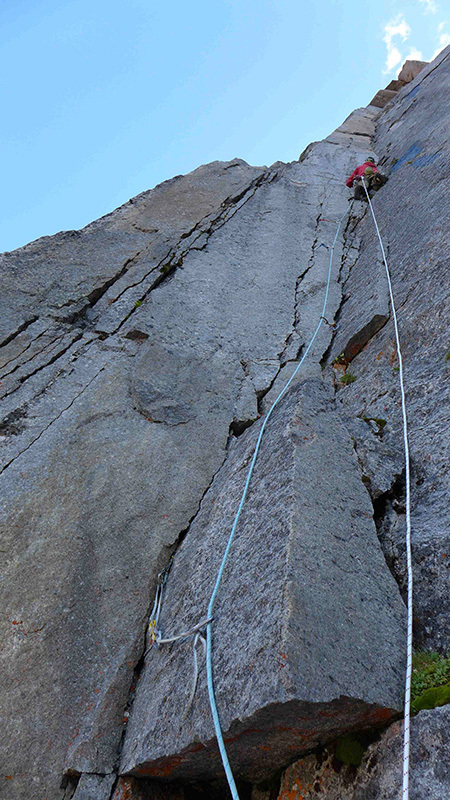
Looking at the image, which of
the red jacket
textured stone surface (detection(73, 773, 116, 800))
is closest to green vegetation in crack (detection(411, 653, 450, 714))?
textured stone surface (detection(73, 773, 116, 800))

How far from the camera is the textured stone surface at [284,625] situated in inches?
90.4

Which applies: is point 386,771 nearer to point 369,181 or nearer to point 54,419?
point 54,419

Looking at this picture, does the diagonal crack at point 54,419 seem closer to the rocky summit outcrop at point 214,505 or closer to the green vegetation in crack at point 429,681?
the rocky summit outcrop at point 214,505

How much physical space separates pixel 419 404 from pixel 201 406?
2.05 metres

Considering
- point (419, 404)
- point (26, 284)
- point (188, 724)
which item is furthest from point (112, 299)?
point (188, 724)

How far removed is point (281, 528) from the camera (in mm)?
2961

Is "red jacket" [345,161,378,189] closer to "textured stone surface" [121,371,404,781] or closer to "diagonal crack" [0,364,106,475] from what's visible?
"diagonal crack" [0,364,106,475]

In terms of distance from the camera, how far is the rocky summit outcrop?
8.13ft

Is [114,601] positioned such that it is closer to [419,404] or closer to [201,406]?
[201,406]

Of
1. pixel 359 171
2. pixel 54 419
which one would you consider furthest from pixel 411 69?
pixel 54 419

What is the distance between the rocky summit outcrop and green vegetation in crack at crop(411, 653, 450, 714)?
78mm

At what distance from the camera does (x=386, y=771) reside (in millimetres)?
2256

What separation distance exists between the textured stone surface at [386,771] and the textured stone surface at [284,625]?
0.10 metres

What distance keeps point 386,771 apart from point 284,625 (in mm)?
728
